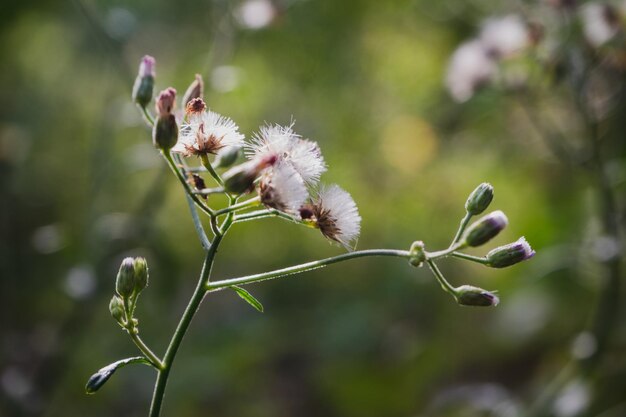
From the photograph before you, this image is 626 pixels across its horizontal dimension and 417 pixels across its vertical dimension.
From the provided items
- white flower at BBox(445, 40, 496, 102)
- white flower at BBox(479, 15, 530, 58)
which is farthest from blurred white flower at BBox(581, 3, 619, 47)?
white flower at BBox(445, 40, 496, 102)

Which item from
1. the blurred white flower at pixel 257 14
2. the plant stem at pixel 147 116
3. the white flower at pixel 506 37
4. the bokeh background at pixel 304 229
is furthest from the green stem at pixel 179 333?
the white flower at pixel 506 37

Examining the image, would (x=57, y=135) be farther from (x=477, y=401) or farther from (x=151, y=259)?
(x=477, y=401)

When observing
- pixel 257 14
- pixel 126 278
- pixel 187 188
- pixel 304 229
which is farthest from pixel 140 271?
pixel 304 229

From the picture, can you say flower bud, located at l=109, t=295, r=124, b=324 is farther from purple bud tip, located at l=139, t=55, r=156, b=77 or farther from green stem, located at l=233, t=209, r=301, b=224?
purple bud tip, located at l=139, t=55, r=156, b=77

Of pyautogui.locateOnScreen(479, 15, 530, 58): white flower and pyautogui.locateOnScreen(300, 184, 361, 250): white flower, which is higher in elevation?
pyautogui.locateOnScreen(479, 15, 530, 58): white flower

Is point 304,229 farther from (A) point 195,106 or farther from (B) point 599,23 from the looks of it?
(A) point 195,106

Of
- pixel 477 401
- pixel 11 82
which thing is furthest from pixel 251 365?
pixel 11 82
